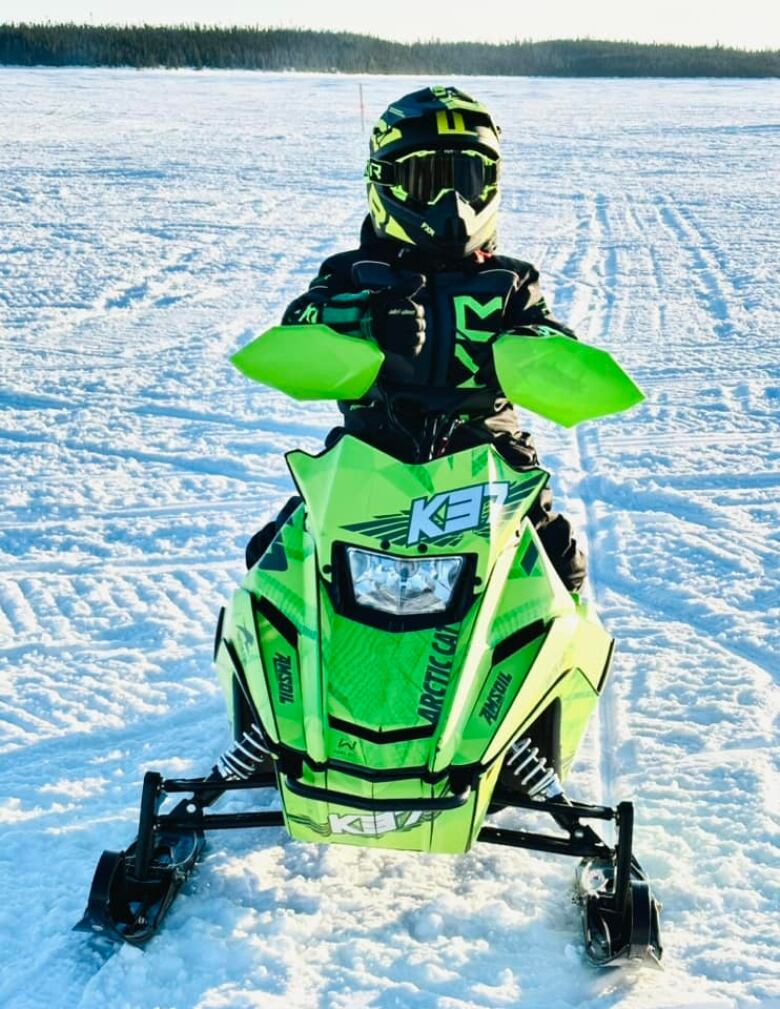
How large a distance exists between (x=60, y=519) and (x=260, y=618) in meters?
2.91

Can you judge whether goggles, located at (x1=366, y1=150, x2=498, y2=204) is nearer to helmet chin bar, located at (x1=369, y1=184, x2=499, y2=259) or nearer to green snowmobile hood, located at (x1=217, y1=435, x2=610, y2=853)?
helmet chin bar, located at (x1=369, y1=184, x2=499, y2=259)

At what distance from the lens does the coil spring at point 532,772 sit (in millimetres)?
2966

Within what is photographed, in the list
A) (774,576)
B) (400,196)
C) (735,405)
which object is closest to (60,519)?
(400,196)

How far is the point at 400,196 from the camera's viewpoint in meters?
3.50

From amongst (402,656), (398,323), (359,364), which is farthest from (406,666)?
(398,323)

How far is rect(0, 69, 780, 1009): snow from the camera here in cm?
286

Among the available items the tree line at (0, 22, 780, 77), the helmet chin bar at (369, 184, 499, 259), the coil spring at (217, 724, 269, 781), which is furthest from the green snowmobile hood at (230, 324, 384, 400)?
the tree line at (0, 22, 780, 77)

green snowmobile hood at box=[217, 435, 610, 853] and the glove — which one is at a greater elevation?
the glove

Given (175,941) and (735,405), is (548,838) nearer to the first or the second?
(175,941)

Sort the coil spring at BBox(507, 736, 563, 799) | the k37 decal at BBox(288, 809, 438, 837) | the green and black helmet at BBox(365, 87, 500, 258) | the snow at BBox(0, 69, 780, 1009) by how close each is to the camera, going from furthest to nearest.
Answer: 1. the green and black helmet at BBox(365, 87, 500, 258)
2. the coil spring at BBox(507, 736, 563, 799)
3. the snow at BBox(0, 69, 780, 1009)
4. the k37 decal at BBox(288, 809, 438, 837)

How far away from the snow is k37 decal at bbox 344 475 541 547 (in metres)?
1.01

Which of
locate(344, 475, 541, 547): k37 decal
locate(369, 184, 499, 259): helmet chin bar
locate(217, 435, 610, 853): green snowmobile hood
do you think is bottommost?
locate(217, 435, 610, 853): green snowmobile hood

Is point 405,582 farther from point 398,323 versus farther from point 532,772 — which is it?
point 398,323

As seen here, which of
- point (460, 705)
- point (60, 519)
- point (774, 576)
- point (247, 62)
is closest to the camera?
point (460, 705)
